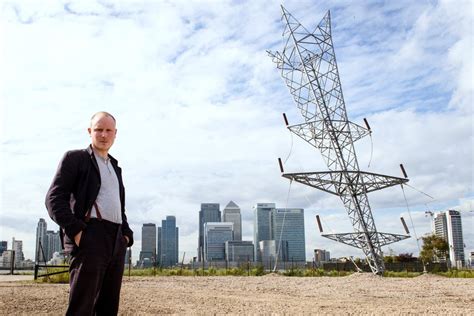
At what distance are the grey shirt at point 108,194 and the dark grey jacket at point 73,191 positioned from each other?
5cm

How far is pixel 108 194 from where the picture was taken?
3.36 metres

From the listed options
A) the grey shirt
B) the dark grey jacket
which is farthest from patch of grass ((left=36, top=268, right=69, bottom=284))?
the dark grey jacket

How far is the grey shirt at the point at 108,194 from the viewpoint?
3.27 m

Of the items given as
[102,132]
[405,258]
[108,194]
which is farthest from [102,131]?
[405,258]

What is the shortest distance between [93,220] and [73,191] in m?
0.23

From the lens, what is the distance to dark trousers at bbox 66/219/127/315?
10.1 feet

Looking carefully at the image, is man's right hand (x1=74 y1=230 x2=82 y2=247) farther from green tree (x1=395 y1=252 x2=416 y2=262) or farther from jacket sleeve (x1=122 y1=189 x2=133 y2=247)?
green tree (x1=395 y1=252 x2=416 y2=262)

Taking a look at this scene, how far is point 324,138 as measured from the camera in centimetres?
1956

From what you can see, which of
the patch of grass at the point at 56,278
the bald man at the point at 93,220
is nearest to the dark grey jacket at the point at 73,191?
the bald man at the point at 93,220

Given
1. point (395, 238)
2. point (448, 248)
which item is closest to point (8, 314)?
point (395, 238)

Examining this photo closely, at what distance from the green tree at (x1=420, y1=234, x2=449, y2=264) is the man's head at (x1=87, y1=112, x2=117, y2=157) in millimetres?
34995

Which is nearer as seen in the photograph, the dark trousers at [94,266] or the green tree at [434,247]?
the dark trousers at [94,266]

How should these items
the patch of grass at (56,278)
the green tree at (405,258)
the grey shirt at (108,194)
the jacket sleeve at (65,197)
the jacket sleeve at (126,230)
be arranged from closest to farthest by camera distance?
the jacket sleeve at (65,197), the grey shirt at (108,194), the jacket sleeve at (126,230), the patch of grass at (56,278), the green tree at (405,258)

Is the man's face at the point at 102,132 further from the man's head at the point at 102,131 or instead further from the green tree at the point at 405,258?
the green tree at the point at 405,258
